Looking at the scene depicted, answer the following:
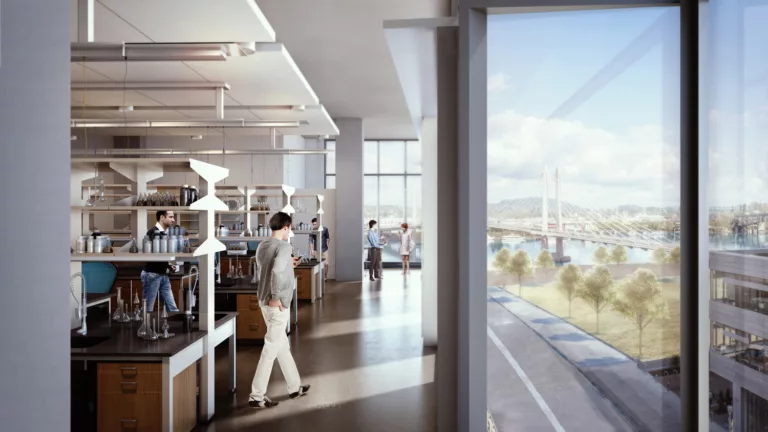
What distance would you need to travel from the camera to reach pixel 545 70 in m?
2.36

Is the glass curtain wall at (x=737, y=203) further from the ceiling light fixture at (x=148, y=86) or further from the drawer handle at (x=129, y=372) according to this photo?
the ceiling light fixture at (x=148, y=86)

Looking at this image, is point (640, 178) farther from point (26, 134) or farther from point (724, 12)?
point (26, 134)

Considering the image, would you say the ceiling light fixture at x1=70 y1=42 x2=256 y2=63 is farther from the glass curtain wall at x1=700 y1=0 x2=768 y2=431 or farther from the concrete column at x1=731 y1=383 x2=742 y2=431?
the concrete column at x1=731 y1=383 x2=742 y2=431

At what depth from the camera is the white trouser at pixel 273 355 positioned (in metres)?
4.77

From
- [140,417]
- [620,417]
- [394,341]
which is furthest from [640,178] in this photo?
[394,341]

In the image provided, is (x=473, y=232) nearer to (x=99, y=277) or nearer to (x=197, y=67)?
(x=197, y=67)

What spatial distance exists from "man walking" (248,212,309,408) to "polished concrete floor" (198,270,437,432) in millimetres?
174

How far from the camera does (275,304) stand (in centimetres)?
488

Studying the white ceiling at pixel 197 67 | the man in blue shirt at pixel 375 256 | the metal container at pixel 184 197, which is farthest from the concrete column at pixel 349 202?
the metal container at pixel 184 197

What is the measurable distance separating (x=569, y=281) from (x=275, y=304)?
3.10 m

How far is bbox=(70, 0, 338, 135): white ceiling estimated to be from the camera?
15.6ft

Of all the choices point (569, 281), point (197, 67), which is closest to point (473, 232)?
point (569, 281)

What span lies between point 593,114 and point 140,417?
3.39 meters

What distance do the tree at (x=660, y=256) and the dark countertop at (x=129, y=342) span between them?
9.93ft
